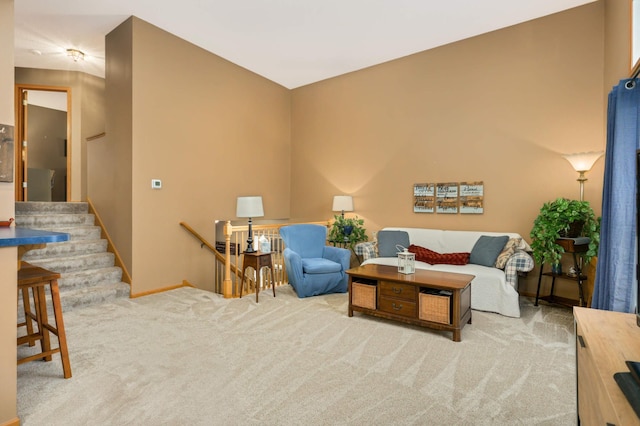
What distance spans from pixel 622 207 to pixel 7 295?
3.60m

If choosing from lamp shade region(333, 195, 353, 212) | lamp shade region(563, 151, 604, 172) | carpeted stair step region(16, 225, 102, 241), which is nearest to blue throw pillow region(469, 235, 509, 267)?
lamp shade region(563, 151, 604, 172)

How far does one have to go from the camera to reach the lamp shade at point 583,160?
3836 millimetres

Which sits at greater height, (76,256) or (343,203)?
(343,203)

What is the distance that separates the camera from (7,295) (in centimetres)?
175

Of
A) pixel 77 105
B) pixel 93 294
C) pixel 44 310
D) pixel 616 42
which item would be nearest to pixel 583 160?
pixel 616 42

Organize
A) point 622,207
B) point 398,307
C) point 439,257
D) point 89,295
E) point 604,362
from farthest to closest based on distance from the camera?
1. point 439,257
2. point 89,295
3. point 398,307
4. point 622,207
5. point 604,362

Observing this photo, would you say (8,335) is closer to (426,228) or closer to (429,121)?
(426,228)

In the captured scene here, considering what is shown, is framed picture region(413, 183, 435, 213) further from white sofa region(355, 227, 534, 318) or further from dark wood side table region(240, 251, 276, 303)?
dark wood side table region(240, 251, 276, 303)

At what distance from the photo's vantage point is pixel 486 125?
15.8ft

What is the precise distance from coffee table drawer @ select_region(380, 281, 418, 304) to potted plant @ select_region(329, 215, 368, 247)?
223 cm

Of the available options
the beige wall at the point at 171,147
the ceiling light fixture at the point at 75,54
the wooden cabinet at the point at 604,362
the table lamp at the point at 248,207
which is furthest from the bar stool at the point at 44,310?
the ceiling light fixture at the point at 75,54

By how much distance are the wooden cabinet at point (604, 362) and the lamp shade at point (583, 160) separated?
303 cm

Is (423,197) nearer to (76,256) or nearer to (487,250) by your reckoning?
(487,250)

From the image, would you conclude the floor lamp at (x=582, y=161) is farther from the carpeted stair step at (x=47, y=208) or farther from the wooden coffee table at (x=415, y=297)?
the carpeted stair step at (x=47, y=208)
